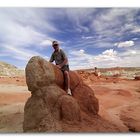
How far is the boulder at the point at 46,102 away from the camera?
8.81ft

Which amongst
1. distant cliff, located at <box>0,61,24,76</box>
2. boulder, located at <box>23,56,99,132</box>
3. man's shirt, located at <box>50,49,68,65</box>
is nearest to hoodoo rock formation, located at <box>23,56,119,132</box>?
boulder, located at <box>23,56,99,132</box>

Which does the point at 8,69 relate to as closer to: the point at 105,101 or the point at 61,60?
the point at 61,60

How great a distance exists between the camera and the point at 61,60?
9.80 feet

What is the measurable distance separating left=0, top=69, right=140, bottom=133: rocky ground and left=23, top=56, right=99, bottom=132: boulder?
186 millimetres

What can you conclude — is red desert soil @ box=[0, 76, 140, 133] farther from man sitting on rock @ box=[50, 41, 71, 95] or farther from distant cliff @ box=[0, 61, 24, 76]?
man sitting on rock @ box=[50, 41, 71, 95]

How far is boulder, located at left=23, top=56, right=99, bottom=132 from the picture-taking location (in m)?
2.69

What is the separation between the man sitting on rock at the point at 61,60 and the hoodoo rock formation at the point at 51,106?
0.05m

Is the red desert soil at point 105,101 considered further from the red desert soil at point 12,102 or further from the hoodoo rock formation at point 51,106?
the hoodoo rock formation at point 51,106

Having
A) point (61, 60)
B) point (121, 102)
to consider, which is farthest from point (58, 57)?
point (121, 102)

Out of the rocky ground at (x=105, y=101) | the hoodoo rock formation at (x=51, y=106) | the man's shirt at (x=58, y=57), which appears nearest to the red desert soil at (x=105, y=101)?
the rocky ground at (x=105, y=101)

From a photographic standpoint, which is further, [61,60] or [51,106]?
[61,60]

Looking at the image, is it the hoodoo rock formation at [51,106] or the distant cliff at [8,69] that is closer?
the hoodoo rock formation at [51,106]

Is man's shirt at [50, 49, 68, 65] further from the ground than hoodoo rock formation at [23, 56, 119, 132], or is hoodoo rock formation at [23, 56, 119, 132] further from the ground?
man's shirt at [50, 49, 68, 65]
